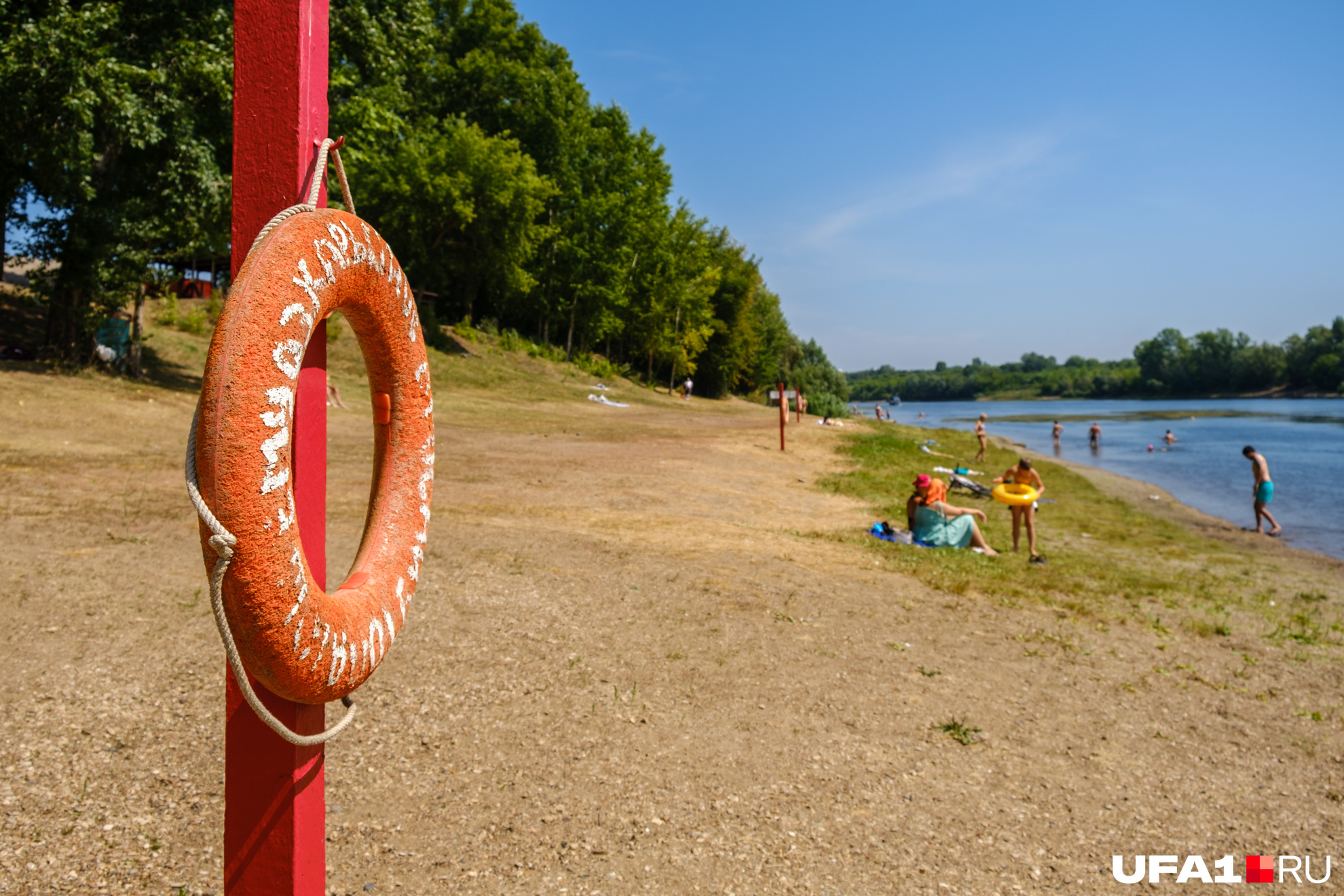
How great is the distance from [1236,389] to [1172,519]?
124547mm

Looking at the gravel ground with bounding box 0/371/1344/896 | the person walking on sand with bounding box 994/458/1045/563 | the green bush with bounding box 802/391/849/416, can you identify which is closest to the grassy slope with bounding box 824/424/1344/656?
the person walking on sand with bounding box 994/458/1045/563

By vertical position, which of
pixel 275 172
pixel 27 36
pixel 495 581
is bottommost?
pixel 495 581

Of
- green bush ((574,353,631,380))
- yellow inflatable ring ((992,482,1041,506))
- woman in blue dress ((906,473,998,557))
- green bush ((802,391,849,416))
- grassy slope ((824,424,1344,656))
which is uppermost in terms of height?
green bush ((574,353,631,380))

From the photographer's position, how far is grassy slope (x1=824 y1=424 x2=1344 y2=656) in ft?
27.8

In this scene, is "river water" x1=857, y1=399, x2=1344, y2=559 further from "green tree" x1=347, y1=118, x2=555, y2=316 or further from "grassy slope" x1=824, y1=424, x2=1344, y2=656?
"green tree" x1=347, y1=118, x2=555, y2=316

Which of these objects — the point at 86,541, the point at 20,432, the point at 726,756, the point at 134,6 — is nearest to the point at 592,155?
the point at 134,6

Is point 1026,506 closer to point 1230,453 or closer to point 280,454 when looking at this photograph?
point 280,454

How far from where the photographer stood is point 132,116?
14.2m

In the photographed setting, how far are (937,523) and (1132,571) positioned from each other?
2.68 m

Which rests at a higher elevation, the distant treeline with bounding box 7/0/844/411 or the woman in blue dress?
the distant treeline with bounding box 7/0/844/411

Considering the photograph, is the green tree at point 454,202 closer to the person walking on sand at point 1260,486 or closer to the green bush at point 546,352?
the green bush at point 546,352

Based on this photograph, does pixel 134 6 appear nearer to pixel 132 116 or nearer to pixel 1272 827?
pixel 132 116

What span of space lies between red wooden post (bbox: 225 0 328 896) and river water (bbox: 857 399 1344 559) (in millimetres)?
18648

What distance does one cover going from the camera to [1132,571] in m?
11.0
